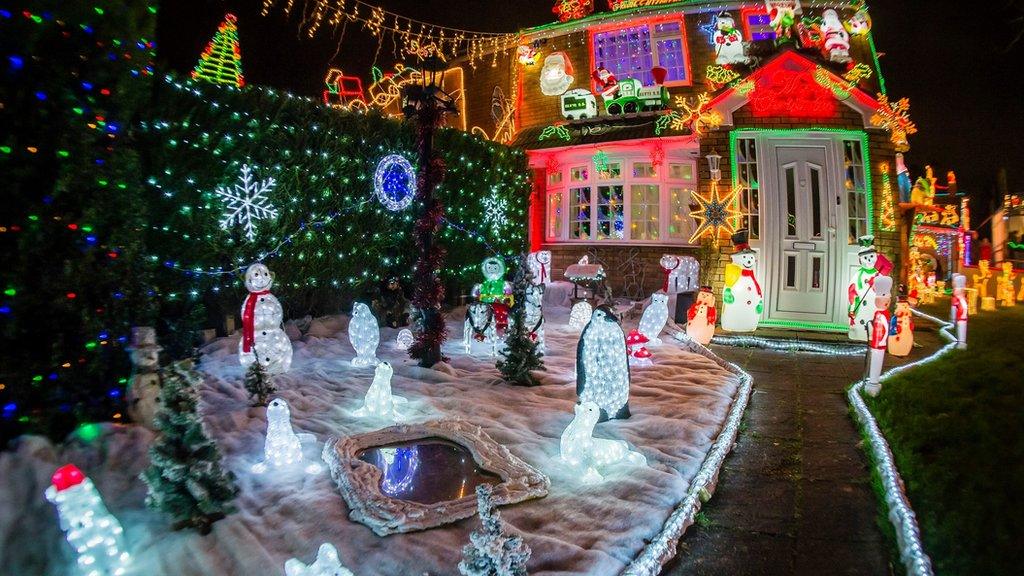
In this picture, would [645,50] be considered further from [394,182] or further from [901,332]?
[901,332]

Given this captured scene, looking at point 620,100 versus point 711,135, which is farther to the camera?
point 620,100

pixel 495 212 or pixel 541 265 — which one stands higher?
pixel 495 212

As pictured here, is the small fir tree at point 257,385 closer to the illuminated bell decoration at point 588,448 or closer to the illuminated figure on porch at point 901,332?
the illuminated bell decoration at point 588,448

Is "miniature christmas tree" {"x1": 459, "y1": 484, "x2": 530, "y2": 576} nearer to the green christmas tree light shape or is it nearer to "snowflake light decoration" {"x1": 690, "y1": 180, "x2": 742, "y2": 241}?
"snowflake light decoration" {"x1": 690, "y1": 180, "x2": 742, "y2": 241}

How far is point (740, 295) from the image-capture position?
9547 millimetres

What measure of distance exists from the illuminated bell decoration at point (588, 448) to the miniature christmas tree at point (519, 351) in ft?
7.40

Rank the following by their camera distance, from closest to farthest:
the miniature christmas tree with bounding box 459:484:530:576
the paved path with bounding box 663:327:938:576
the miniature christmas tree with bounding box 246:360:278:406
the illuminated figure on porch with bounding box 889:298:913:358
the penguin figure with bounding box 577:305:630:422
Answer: the miniature christmas tree with bounding box 459:484:530:576 → the paved path with bounding box 663:327:938:576 → the penguin figure with bounding box 577:305:630:422 → the miniature christmas tree with bounding box 246:360:278:406 → the illuminated figure on porch with bounding box 889:298:913:358

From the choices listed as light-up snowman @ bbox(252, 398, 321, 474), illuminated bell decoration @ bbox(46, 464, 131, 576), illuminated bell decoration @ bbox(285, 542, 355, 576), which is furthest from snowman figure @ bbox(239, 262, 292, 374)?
illuminated bell decoration @ bbox(285, 542, 355, 576)

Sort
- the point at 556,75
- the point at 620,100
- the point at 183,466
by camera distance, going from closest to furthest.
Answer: the point at 183,466 < the point at 620,100 < the point at 556,75

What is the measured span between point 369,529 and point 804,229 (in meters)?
9.78

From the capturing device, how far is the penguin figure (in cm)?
507

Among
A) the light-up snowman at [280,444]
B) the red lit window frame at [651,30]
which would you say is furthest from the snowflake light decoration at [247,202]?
the red lit window frame at [651,30]

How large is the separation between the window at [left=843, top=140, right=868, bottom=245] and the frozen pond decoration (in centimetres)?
884

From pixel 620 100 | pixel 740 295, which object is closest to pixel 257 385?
pixel 740 295
